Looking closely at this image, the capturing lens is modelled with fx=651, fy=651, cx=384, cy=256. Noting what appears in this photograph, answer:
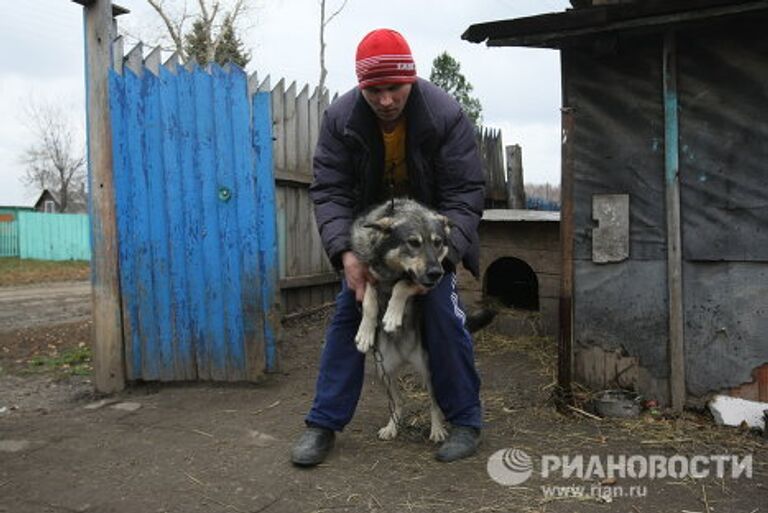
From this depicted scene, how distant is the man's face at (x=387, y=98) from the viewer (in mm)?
3211

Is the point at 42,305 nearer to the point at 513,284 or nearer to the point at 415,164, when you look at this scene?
the point at 513,284

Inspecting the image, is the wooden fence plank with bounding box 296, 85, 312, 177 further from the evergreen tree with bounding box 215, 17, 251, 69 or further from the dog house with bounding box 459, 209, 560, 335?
the evergreen tree with bounding box 215, 17, 251, 69

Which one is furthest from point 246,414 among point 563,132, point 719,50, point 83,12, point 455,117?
point 719,50

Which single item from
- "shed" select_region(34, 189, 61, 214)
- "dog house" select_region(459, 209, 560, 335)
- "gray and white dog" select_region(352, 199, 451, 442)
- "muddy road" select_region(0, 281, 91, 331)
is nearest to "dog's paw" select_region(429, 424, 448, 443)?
"gray and white dog" select_region(352, 199, 451, 442)

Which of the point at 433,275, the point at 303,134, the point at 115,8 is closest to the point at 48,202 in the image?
the point at 303,134

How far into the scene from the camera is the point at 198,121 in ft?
15.9

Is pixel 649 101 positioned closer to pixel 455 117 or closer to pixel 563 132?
pixel 563 132

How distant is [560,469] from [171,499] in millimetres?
1849

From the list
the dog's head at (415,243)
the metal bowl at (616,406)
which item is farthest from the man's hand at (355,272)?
the metal bowl at (616,406)

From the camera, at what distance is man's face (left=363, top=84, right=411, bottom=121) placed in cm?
321

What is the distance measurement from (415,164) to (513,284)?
4.81m

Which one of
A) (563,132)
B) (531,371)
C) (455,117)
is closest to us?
(455,117)

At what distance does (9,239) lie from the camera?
25.3 m

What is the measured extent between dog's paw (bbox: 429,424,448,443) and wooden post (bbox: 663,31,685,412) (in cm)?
165
